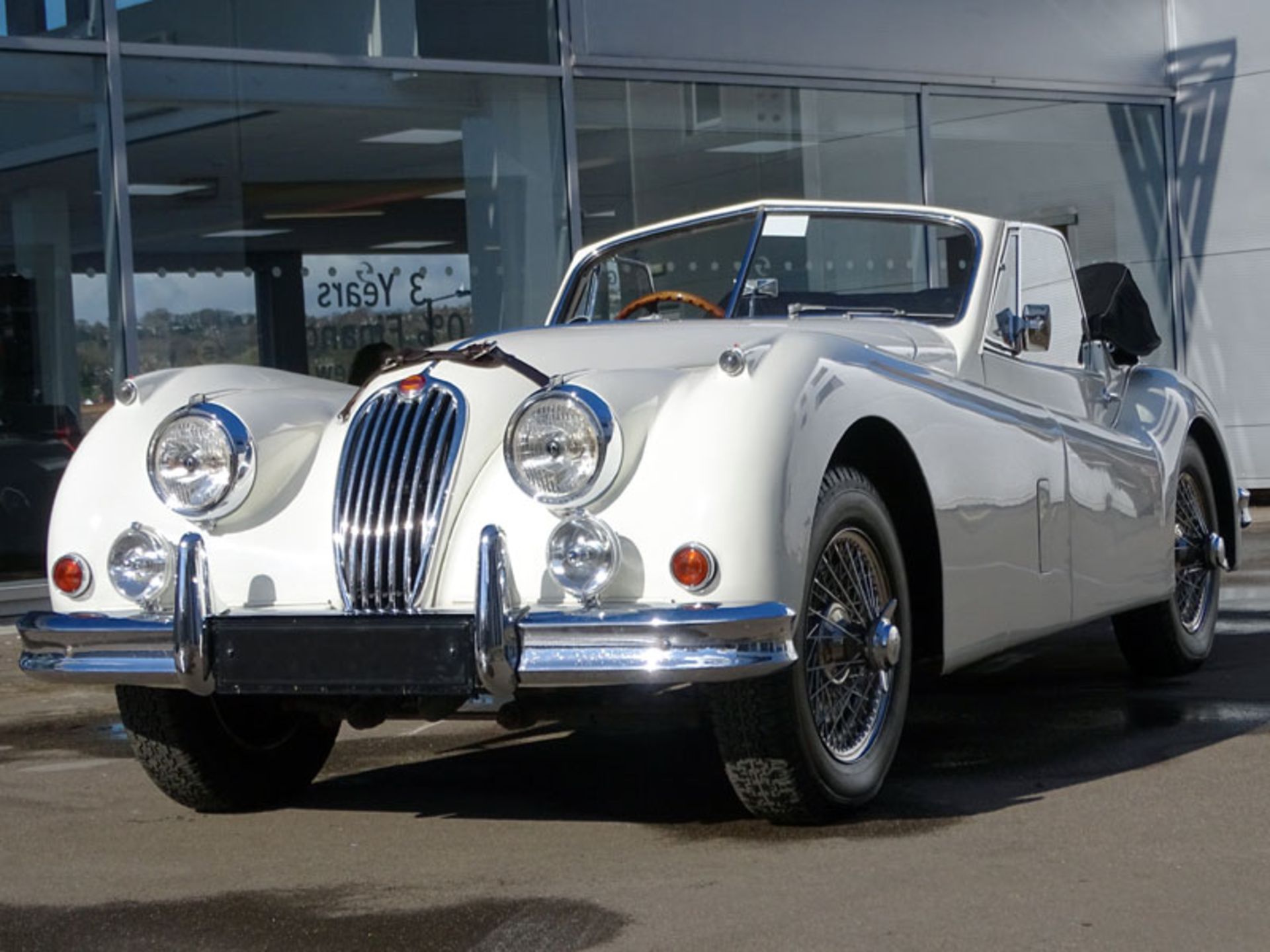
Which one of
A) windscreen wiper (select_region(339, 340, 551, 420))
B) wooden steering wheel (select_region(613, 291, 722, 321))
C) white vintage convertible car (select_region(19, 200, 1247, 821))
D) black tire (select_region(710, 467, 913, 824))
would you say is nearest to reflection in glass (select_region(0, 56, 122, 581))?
wooden steering wheel (select_region(613, 291, 722, 321))

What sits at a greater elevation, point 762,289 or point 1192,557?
point 762,289

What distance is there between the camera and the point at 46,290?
1117 cm

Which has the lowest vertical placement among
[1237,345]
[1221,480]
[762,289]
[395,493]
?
[1221,480]

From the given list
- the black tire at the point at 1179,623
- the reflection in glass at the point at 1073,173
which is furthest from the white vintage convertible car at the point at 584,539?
the reflection in glass at the point at 1073,173

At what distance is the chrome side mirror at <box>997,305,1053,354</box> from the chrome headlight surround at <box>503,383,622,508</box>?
2.06m

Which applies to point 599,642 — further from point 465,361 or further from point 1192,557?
point 1192,557

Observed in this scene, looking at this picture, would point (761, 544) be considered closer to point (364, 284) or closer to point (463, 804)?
point (463, 804)

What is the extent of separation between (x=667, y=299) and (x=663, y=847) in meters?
2.46

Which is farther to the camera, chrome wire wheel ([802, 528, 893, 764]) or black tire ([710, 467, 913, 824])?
chrome wire wheel ([802, 528, 893, 764])

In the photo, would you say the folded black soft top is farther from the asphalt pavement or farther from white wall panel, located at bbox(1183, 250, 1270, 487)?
white wall panel, located at bbox(1183, 250, 1270, 487)

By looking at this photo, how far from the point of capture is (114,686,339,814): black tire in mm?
4965

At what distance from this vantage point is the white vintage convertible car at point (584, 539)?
4.30 meters

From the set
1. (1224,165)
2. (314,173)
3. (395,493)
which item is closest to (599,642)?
(395,493)

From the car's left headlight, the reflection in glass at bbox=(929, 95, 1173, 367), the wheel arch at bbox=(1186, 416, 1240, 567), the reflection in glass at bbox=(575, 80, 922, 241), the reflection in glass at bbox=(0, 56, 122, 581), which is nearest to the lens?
the car's left headlight
